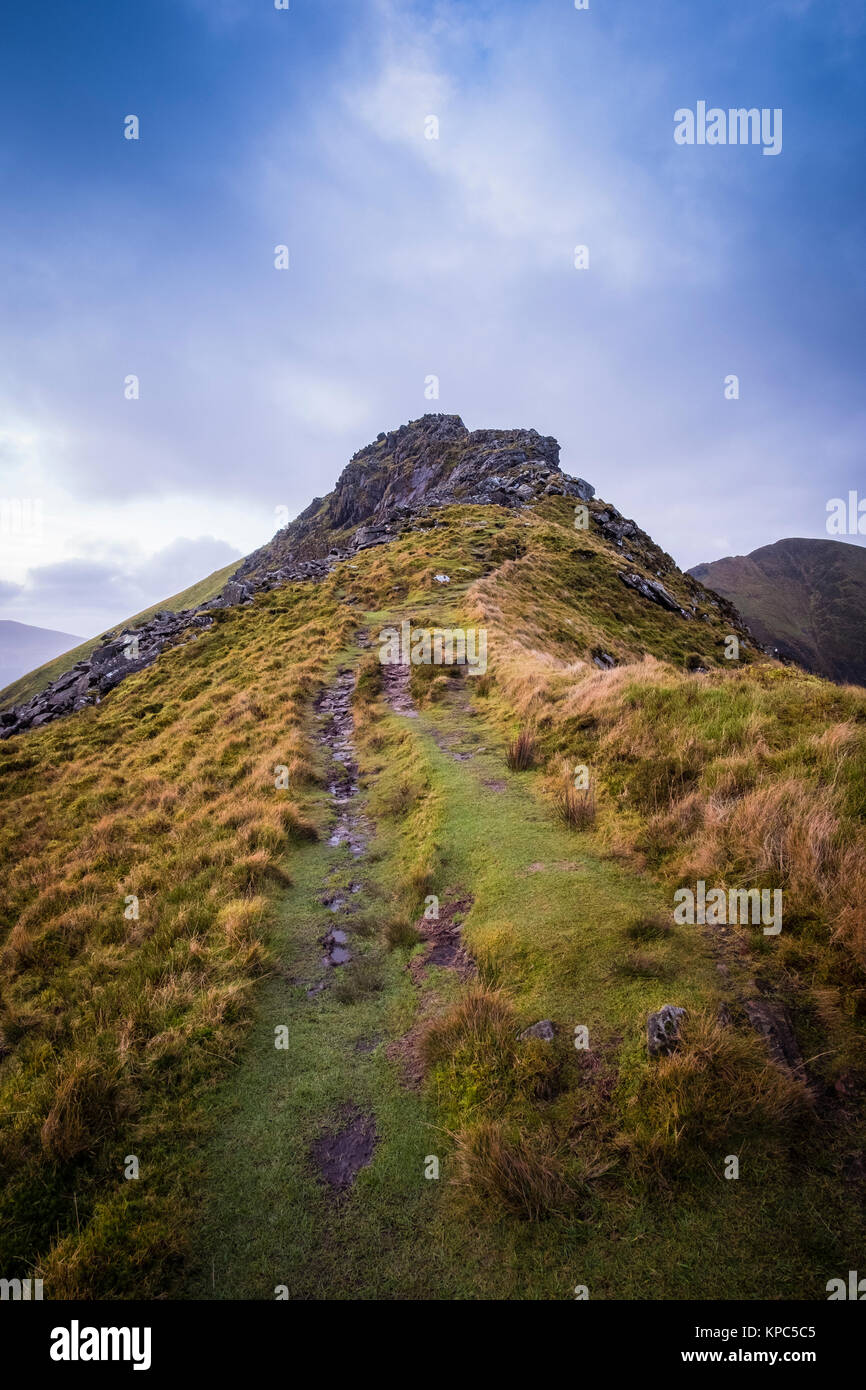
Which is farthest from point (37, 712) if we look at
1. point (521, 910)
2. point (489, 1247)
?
point (489, 1247)

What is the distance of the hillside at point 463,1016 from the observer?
3.65 metres

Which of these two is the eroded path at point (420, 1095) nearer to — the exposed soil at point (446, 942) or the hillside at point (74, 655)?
the exposed soil at point (446, 942)

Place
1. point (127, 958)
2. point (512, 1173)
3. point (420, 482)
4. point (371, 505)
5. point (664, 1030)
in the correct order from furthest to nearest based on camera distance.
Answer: point (371, 505), point (420, 482), point (127, 958), point (664, 1030), point (512, 1173)

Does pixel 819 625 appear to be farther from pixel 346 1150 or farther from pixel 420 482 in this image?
pixel 346 1150

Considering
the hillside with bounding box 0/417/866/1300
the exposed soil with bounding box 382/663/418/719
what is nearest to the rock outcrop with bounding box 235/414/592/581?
the exposed soil with bounding box 382/663/418/719

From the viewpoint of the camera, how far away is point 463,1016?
5.29 m

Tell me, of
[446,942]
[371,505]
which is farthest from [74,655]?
[446,942]

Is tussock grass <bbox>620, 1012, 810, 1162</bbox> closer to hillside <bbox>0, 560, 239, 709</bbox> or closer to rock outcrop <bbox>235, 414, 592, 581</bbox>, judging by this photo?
rock outcrop <bbox>235, 414, 592, 581</bbox>

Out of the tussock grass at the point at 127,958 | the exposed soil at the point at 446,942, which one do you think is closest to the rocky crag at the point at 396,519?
the tussock grass at the point at 127,958

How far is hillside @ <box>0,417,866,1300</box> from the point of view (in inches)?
144
